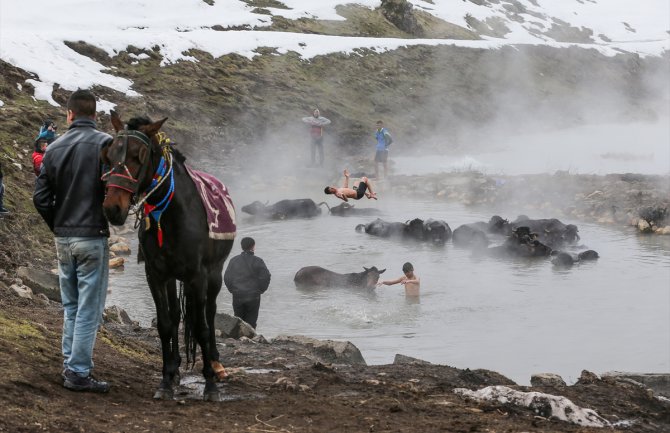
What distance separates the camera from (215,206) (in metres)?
7.95

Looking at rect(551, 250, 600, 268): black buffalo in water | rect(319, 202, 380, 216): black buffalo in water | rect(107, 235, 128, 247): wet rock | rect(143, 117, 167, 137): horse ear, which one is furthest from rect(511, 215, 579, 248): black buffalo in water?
rect(143, 117, 167, 137): horse ear

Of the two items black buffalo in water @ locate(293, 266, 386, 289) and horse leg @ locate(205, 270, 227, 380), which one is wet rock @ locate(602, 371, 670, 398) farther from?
black buffalo in water @ locate(293, 266, 386, 289)

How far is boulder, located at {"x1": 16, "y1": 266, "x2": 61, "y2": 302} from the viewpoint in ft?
39.8

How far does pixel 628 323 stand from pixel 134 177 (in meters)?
10.3

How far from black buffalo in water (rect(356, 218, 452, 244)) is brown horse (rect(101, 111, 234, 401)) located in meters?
14.3

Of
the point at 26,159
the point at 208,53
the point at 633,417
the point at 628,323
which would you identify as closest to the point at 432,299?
the point at 628,323

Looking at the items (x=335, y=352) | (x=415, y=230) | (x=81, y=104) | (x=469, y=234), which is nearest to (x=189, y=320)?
(x=81, y=104)

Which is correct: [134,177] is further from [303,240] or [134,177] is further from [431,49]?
[431,49]

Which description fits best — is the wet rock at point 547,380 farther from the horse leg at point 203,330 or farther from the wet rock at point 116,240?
the wet rock at point 116,240

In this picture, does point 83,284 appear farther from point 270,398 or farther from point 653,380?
point 653,380

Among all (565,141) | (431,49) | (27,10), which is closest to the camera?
(27,10)

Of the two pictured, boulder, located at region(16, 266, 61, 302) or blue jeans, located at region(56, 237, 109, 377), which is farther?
boulder, located at region(16, 266, 61, 302)

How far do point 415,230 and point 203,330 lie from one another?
1475 centimetres

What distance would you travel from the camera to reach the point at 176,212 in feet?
24.0
